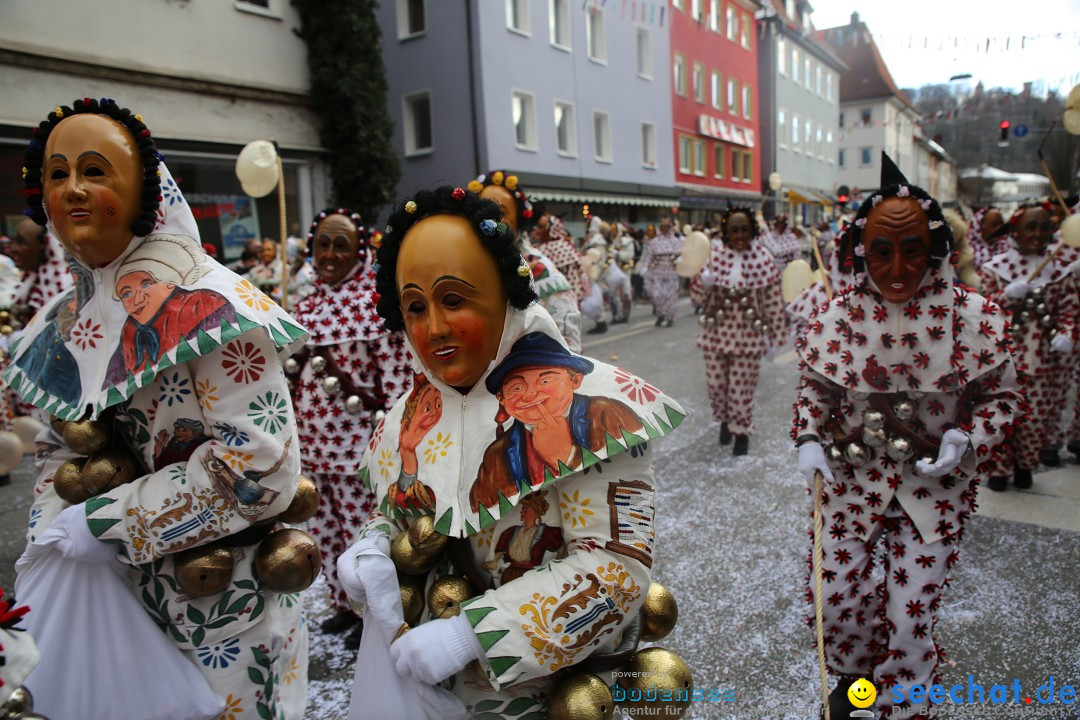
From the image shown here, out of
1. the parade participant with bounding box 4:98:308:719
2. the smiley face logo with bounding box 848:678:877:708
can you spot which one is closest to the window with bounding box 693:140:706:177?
the smiley face logo with bounding box 848:678:877:708

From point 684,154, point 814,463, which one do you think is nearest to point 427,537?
point 814,463

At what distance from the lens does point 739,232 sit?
6.63 m

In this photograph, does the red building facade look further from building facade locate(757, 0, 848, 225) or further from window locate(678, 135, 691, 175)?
building facade locate(757, 0, 848, 225)

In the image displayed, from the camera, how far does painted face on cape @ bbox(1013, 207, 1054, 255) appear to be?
18.0ft

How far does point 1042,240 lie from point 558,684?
566 centimetres

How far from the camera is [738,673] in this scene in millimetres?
3184

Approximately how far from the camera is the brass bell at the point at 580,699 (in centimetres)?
151

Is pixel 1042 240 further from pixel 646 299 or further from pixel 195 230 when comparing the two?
pixel 646 299

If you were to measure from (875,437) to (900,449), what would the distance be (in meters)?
0.10

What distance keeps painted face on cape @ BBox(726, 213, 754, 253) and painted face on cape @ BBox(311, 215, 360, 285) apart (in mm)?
3900

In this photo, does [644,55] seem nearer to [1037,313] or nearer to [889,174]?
[1037,313]

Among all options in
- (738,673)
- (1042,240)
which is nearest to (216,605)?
(738,673)

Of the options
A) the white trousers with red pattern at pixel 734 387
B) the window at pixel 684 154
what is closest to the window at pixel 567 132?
the window at pixel 684 154

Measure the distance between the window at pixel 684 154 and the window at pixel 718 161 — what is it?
2.68 metres
